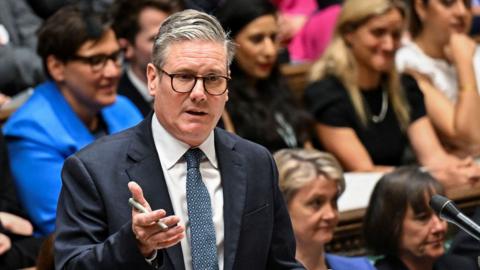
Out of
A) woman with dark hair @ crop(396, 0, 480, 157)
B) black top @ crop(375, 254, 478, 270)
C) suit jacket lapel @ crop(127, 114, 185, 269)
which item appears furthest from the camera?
woman with dark hair @ crop(396, 0, 480, 157)

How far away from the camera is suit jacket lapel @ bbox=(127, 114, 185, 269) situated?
1.73 m

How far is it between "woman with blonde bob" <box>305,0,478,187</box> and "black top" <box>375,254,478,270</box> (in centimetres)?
76

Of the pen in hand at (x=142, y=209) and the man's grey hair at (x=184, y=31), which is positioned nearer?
the pen in hand at (x=142, y=209)

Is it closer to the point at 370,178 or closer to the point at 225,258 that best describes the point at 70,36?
the point at 370,178

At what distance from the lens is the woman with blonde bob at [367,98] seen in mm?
3424

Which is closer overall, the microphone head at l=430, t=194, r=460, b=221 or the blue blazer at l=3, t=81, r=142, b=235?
the microphone head at l=430, t=194, r=460, b=221

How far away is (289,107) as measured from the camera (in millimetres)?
3389

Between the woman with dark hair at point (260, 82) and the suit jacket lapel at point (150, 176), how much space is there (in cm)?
146

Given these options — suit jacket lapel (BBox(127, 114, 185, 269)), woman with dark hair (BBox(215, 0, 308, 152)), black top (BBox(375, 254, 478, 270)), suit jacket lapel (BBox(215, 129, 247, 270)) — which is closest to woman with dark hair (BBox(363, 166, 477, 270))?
black top (BBox(375, 254, 478, 270))

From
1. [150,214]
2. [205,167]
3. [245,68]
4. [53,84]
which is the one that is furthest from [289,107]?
[150,214]

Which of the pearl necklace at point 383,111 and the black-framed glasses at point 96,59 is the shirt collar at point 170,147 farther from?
the pearl necklace at point 383,111

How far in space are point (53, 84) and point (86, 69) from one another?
102 millimetres

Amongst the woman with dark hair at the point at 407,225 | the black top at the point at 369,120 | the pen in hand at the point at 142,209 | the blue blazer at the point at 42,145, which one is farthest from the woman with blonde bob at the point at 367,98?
the pen in hand at the point at 142,209

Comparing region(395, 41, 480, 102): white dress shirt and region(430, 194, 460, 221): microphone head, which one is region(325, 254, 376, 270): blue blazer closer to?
region(430, 194, 460, 221): microphone head
